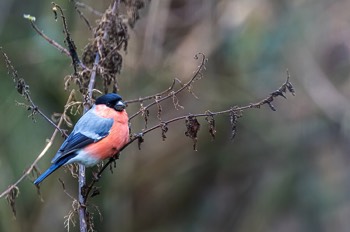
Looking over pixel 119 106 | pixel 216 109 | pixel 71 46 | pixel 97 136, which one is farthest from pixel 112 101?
pixel 216 109

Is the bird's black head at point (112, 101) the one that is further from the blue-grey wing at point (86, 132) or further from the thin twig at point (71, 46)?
the thin twig at point (71, 46)

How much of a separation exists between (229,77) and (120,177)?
1183 millimetres

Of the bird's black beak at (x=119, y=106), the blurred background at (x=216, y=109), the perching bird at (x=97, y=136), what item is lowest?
the perching bird at (x=97, y=136)

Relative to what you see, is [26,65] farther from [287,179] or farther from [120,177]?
[287,179]

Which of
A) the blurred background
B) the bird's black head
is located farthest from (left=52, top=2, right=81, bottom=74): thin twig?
the blurred background

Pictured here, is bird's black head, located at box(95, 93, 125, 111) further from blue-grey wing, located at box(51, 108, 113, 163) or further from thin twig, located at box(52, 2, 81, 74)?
thin twig, located at box(52, 2, 81, 74)

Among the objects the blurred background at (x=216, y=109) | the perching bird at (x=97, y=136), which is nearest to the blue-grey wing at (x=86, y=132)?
the perching bird at (x=97, y=136)

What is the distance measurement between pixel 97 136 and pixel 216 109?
8.05ft

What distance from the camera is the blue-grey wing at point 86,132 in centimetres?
335

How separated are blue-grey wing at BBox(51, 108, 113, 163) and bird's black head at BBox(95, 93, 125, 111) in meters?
0.07

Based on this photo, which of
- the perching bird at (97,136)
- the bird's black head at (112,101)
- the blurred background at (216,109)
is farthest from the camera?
the blurred background at (216,109)

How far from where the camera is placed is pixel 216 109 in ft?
19.3

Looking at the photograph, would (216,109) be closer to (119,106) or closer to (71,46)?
(119,106)

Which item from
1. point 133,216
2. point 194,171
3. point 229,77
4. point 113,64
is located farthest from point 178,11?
point 113,64
